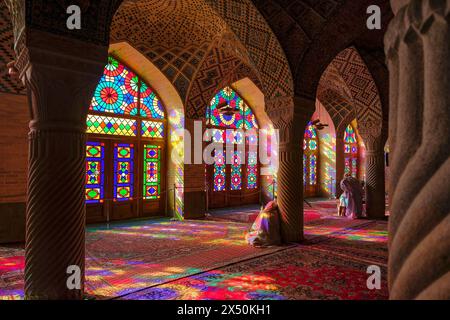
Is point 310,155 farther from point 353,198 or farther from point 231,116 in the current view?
point 353,198

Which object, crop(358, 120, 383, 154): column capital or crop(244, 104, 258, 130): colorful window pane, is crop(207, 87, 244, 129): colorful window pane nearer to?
crop(244, 104, 258, 130): colorful window pane

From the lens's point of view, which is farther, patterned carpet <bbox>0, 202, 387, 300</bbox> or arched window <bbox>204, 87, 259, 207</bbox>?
arched window <bbox>204, 87, 259, 207</bbox>

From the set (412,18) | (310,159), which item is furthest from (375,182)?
(412,18)

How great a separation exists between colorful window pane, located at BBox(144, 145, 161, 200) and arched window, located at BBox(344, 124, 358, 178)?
37.9 ft

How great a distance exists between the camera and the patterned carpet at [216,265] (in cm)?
386

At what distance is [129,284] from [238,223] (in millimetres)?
5181

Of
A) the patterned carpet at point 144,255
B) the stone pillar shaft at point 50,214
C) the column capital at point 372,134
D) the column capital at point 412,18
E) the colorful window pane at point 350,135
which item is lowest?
the patterned carpet at point 144,255

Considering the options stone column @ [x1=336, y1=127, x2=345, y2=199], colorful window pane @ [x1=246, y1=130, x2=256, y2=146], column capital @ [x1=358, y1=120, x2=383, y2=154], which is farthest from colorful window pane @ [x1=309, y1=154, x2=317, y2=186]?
column capital @ [x1=358, y1=120, x2=383, y2=154]

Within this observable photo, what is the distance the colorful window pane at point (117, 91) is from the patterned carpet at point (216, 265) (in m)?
3.45

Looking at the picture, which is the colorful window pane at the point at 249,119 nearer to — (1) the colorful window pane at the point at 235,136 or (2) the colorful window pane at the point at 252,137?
(2) the colorful window pane at the point at 252,137

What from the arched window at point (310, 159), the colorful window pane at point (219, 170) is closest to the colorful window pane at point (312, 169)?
the arched window at point (310, 159)

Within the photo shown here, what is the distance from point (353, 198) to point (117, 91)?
7.96 m

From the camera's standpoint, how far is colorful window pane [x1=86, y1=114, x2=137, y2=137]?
8.81 meters
